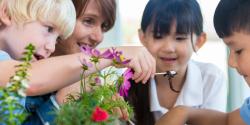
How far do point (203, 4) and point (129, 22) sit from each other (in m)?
0.30

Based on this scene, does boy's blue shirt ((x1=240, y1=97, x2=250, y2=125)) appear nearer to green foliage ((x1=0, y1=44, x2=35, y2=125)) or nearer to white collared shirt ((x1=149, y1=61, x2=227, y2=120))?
white collared shirt ((x1=149, y1=61, x2=227, y2=120))

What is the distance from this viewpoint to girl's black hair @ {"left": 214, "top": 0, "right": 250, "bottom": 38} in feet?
3.18

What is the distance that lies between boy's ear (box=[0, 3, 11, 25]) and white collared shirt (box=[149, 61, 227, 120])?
53 centimetres

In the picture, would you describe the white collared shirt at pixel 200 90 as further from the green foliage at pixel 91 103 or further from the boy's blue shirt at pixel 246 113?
the green foliage at pixel 91 103

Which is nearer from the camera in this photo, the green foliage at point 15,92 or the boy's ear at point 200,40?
the green foliage at point 15,92

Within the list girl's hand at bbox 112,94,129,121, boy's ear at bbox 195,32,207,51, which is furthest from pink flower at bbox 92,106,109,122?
boy's ear at bbox 195,32,207,51

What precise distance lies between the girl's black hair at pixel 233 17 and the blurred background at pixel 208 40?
42cm

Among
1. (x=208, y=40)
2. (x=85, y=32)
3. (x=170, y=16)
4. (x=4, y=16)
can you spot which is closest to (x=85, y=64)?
(x=4, y=16)

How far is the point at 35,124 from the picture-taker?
75cm

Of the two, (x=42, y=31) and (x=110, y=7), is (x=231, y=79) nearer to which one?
(x=110, y=7)

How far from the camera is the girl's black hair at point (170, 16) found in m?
1.20

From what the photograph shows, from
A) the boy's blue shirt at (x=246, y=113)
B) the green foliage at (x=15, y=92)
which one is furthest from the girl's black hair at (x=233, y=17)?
the green foliage at (x=15, y=92)

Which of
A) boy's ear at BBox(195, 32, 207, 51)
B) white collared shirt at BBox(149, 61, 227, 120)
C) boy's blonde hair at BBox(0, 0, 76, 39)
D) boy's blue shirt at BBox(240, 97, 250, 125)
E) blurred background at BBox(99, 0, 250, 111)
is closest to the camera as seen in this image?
boy's blonde hair at BBox(0, 0, 76, 39)

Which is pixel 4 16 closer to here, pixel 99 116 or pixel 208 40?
pixel 99 116
